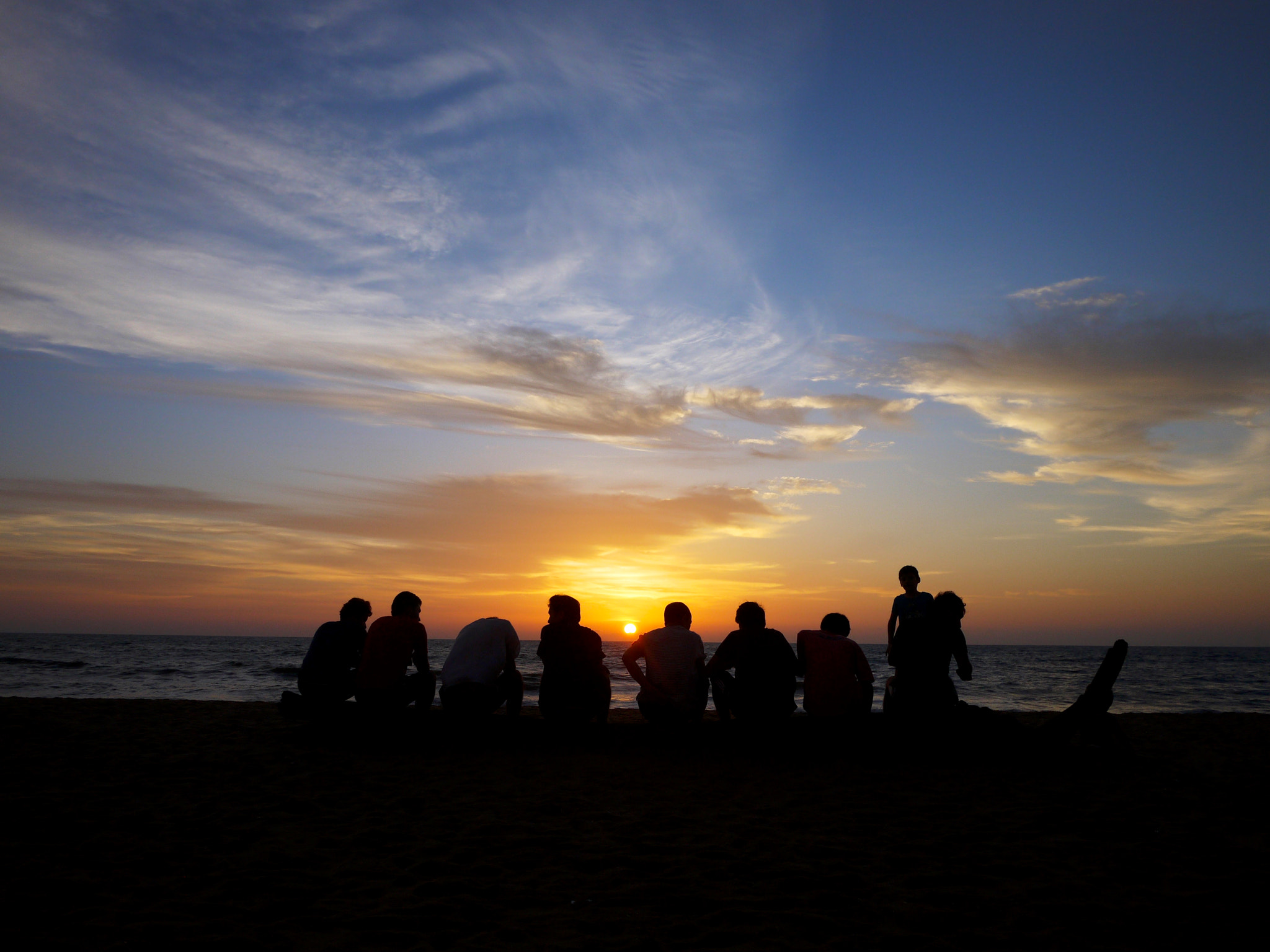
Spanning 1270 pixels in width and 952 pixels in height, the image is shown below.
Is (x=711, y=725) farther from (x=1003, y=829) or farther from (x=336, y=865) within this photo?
(x=336, y=865)

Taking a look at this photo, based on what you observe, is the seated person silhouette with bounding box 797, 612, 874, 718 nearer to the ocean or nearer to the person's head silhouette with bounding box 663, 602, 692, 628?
the person's head silhouette with bounding box 663, 602, 692, 628

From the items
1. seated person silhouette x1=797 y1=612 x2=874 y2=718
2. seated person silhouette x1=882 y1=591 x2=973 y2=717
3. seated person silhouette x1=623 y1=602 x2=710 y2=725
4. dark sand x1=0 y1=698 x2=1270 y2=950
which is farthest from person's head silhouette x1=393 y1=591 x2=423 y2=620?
seated person silhouette x1=882 y1=591 x2=973 y2=717

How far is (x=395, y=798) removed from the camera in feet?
19.9

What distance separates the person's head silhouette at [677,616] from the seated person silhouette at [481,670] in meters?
1.67

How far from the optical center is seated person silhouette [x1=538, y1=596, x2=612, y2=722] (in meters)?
8.23

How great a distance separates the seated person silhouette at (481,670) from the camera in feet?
26.5

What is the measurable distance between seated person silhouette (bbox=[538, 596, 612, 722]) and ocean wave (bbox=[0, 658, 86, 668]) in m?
33.1

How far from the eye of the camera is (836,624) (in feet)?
26.2

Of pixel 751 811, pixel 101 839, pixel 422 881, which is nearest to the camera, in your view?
pixel 422 881

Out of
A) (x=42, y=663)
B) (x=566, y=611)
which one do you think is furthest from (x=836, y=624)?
(x=42, y=663)

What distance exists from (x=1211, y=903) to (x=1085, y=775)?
3634 mm

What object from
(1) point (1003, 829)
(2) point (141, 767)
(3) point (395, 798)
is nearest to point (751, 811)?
(1) point (1003, 829)

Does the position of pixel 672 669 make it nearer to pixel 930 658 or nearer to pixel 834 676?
pixel 834 676

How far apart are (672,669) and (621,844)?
349 cm
